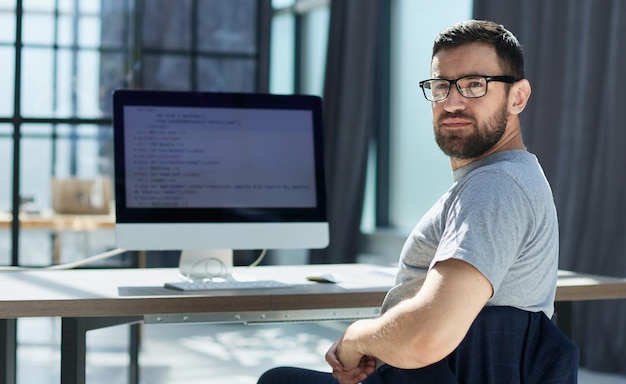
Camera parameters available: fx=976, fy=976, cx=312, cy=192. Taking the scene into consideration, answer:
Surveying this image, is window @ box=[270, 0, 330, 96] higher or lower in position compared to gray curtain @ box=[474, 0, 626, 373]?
higher

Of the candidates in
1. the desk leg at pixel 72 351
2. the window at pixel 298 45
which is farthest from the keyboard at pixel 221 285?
the window at pixel 298 45

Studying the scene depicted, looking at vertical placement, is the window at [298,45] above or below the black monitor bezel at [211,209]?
above

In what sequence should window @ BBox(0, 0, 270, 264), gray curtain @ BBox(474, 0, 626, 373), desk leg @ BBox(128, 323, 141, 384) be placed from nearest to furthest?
desk leg @ BBox(128, 323, 141, 384), gray curtain @ BBox(474, 0, 626, 373), window @ BBox(0, 0, 270, 264)

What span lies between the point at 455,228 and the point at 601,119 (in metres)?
3.42

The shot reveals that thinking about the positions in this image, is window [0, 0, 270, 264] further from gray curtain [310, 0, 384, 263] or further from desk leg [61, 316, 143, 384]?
desk leg [61, 316, 143, 384]

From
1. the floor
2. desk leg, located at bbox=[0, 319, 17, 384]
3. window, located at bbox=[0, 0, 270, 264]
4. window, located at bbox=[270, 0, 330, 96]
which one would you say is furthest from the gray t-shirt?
window, located at bbox=[270, 0, 330, 96]

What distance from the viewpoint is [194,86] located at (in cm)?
716

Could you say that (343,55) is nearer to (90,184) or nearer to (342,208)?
(342,208)

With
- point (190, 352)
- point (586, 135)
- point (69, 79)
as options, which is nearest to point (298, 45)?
point (69, 79)

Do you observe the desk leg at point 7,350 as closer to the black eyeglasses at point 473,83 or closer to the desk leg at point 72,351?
the desk leg at point 72,351

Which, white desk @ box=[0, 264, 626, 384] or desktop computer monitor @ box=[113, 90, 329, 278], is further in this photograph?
desktop computer monitor @ box=[113, 90, 329, 278]

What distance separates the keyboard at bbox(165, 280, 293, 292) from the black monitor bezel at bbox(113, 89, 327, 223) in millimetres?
235

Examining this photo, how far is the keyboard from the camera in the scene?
88.3 inches

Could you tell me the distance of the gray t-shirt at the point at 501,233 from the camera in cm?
150
